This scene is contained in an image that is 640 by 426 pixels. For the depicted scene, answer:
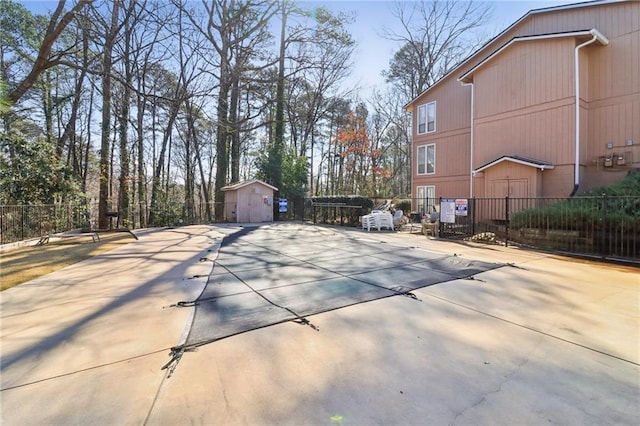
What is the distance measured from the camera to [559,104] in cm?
1051

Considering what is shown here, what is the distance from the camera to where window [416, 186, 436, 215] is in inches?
624

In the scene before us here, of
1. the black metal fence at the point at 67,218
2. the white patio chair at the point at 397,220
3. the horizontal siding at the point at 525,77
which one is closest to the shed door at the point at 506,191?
the horizontal siding at the point at 525,77

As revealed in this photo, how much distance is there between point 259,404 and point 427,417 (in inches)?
38.4

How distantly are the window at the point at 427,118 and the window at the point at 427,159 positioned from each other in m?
0.93

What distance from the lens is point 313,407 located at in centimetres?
178

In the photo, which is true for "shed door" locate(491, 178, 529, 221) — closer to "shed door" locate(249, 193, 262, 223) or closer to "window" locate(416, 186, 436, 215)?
"window" locate(416, 186, 436, 215)

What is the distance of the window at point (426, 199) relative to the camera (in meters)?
15.9

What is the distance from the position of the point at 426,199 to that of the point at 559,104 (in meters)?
6.77

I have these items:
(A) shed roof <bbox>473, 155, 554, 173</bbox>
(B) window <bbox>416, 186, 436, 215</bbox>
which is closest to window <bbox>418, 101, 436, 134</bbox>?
(B) window <bbox>416, 186, 436, 215</bbox>

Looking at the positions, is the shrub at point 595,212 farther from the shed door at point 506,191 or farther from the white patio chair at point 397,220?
the white patio chair at point 397,220

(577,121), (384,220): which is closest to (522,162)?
(577,121)

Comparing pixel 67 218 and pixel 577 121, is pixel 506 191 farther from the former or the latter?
pixel 67 218

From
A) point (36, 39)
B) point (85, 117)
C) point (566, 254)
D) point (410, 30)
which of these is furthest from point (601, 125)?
point (85, 117)

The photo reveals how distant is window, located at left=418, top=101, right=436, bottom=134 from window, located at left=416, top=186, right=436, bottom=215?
10.4 ft
